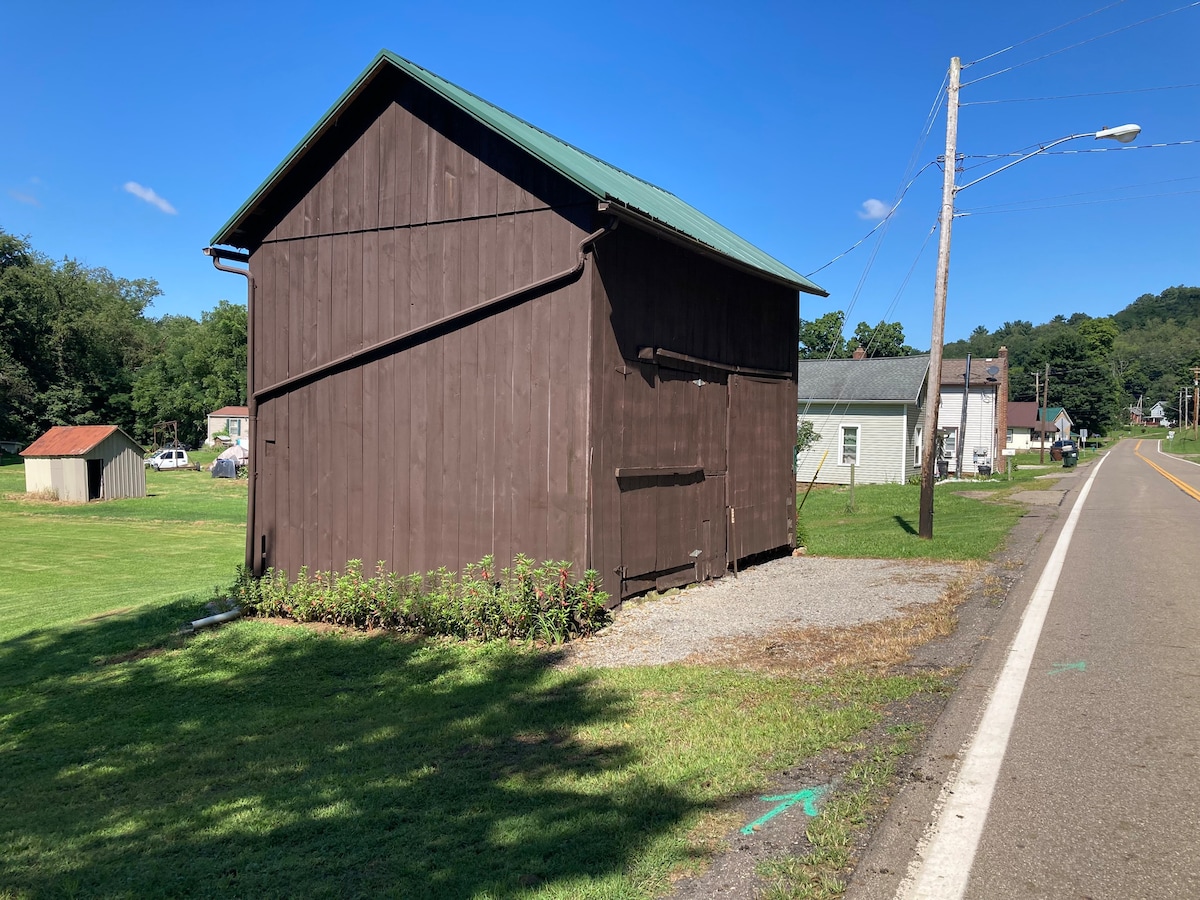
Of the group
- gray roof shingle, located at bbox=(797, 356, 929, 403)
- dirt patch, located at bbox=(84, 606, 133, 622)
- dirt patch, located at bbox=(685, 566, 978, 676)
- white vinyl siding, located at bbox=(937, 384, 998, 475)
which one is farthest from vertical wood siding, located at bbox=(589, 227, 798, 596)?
white vinyl siding, located at bbox=(937, 384, 998, 475)

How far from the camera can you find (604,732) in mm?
5109

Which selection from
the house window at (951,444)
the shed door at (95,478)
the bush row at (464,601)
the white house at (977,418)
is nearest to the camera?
the bush row at (464,601)

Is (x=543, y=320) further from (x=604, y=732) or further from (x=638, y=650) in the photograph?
(x=604, y=732)

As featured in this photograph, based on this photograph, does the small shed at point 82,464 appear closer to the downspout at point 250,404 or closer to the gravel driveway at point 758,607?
the downspout at point 250,404

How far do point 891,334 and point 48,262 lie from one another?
70771 mm

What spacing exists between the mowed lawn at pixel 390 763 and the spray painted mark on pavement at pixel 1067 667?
40.8 inches

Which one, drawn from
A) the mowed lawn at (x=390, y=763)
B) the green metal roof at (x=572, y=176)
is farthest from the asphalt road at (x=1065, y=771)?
the green metal roof at (x=572, y=176)

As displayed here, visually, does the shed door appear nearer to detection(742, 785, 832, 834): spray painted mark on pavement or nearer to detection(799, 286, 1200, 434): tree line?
detection(799, 286, 1200, 434): tree line

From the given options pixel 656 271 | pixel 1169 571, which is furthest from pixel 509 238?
pixel 1169 571

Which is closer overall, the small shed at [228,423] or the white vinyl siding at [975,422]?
the white vinyl siding at [975,422]

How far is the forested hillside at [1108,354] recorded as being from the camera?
281ft

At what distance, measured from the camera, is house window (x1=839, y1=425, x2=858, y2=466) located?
30.7m

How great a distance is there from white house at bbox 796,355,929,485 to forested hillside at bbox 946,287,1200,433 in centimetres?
5171

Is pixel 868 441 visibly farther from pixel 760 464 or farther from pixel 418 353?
pixel 418 353
